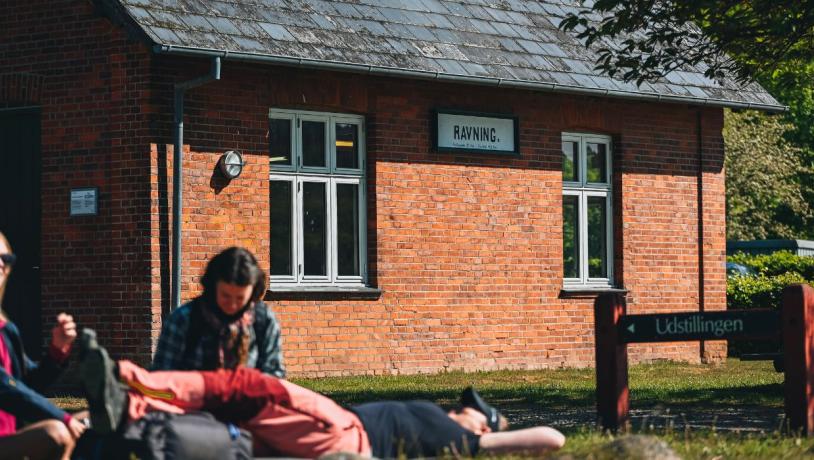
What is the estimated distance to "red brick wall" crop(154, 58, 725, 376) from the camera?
54.0 feet

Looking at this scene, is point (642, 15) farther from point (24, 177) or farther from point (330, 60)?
point (24, 177)

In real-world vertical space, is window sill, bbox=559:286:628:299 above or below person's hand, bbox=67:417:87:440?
above

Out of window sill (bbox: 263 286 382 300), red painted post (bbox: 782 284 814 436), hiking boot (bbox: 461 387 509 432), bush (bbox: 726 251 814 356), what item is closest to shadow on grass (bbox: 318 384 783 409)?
window sill (bbox: 263 286 382 300)

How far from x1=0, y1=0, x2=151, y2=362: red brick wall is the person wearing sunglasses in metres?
8.41

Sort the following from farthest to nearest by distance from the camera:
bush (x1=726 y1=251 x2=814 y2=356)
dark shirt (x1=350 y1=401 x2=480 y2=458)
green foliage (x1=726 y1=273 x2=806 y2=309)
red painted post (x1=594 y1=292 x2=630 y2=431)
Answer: green foliage (x1=726 y1=273 x2=806 y2=309)
bush (x1=726 y1=251 x2=814 y2=356)
red painted post (x1=594 y1=292 x2=630 y2=431)
dark shirt (x1=350 y1=401 x2=480 y2=458)

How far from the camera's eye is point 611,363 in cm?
1031

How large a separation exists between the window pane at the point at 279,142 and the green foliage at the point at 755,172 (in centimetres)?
2690

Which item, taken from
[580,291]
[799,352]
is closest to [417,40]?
[580,291]

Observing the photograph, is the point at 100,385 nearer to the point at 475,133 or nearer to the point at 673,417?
the point at 673,417

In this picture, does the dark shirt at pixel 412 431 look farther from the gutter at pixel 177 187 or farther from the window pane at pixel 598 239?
the window pane at pixel 598 239

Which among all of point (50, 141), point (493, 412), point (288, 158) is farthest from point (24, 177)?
point (493, 412)

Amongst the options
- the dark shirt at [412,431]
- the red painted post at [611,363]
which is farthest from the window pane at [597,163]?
the dark shirt at [412,431]

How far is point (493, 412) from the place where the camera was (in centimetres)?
821

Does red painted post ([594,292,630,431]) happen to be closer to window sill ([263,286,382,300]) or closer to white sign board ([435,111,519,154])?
window sill ([263,286,382,300])
